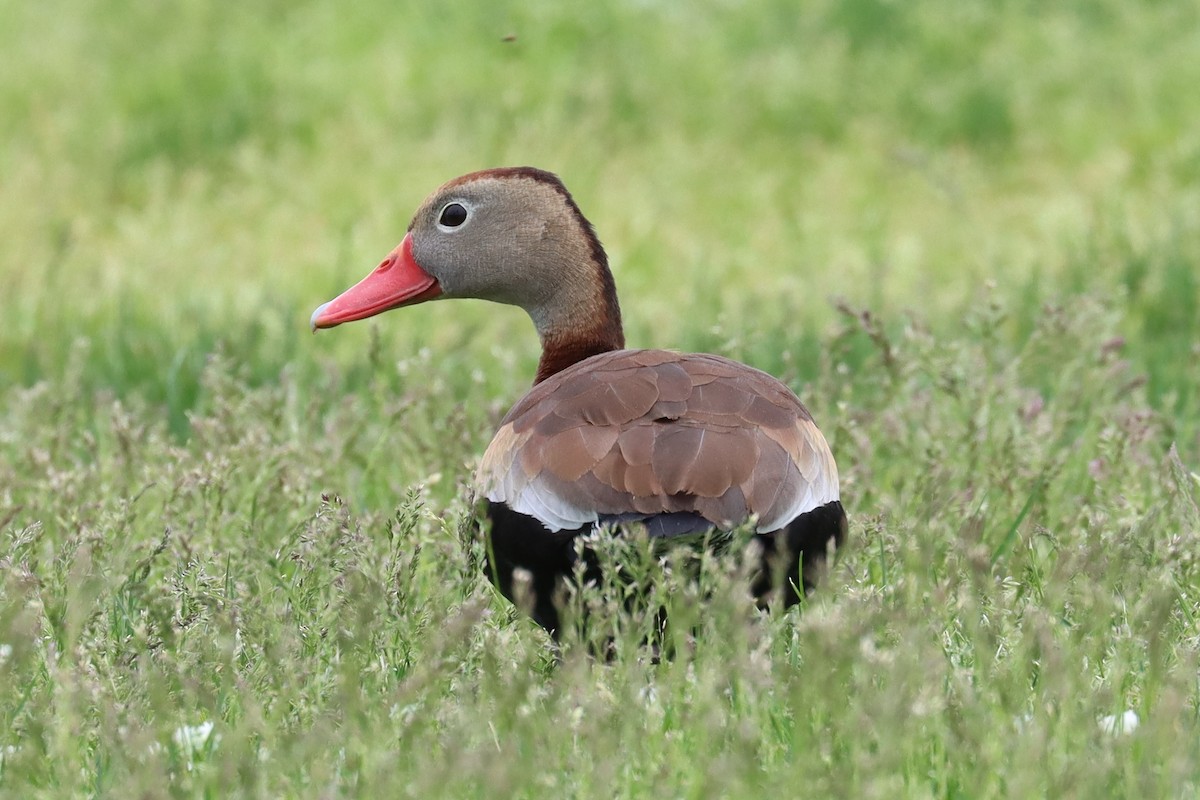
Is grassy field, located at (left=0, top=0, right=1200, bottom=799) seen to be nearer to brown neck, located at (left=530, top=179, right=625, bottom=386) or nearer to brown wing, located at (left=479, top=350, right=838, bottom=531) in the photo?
brown wing, located at (left=479, top=350, right=838, bottom=531)

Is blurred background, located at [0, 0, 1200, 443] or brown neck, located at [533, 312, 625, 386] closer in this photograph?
brown neck, located at [533, 312, 625, 386]

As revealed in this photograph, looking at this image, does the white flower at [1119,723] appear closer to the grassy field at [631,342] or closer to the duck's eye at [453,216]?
the grassy field at [631,342]

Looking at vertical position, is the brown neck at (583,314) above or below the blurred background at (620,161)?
above

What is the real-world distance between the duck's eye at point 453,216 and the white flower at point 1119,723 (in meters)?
1.92

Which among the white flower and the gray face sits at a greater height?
the gray face

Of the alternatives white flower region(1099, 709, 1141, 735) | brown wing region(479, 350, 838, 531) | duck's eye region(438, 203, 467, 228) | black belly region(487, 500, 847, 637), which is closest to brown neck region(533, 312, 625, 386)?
duck's eye region(438, 203, 467, 228)

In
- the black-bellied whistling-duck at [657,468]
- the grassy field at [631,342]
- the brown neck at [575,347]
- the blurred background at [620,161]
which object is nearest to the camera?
the grassy field at [631,342]

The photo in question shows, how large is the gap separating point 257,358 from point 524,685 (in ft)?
10.9

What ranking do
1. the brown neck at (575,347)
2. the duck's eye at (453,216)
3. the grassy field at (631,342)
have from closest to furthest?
the grassy field at (631,342), the brown neck at (575,347), the duck's eye at (453,216)

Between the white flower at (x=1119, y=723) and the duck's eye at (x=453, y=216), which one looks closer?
the white flower at (x=1119, y=723)

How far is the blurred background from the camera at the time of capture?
560 centimetres

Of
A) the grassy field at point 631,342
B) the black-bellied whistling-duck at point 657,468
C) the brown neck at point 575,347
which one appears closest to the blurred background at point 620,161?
the grassy field at point 631,342

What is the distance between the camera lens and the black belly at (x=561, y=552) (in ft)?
8.93

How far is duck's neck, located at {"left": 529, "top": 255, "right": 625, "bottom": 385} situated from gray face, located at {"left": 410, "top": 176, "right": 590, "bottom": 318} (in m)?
0.02
